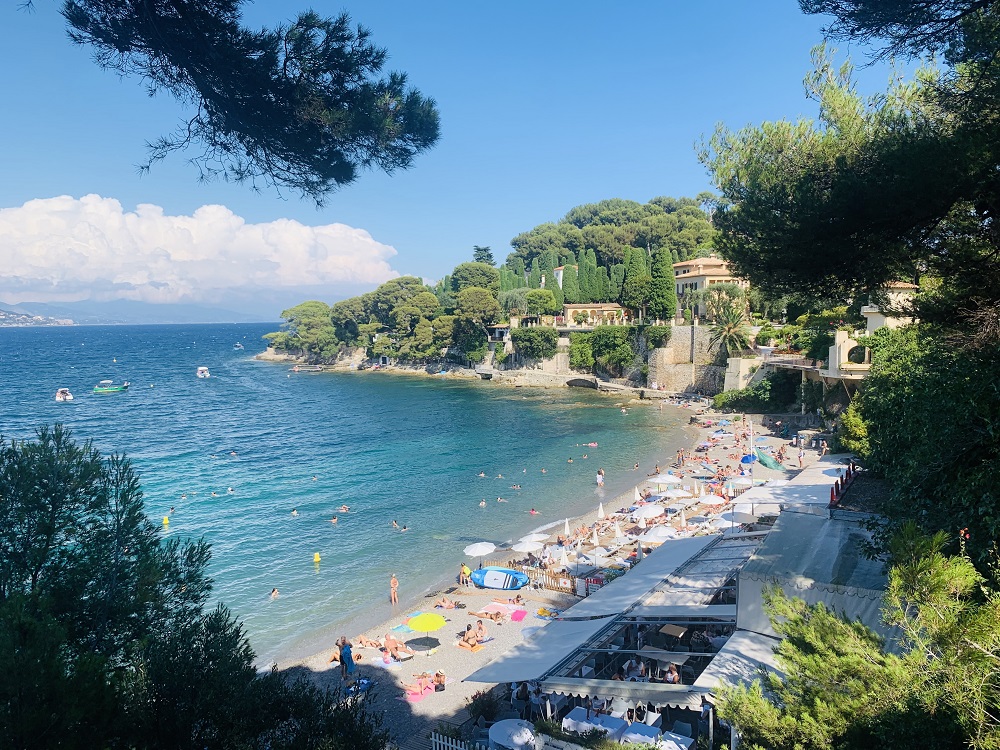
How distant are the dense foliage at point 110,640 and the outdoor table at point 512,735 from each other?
2447 mm

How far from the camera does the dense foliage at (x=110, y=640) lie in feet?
14.5

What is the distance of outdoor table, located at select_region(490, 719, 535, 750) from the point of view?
809cm

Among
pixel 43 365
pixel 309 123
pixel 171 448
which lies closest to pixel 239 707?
pixel 309 123

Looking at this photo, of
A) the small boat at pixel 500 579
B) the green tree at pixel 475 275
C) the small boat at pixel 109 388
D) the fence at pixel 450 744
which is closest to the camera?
the fence at pixel 450 744

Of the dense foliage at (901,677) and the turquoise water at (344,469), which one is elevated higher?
the dense foliage at (901,677)

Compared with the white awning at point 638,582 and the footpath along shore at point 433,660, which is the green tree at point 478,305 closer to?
the footpath along shore at point 433,660

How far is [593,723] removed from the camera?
8.17 m

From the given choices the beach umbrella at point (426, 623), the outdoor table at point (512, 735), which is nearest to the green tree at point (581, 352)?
the beach umbrella at point (426, 623)

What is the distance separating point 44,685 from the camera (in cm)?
433

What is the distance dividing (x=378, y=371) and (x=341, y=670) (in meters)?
60.9

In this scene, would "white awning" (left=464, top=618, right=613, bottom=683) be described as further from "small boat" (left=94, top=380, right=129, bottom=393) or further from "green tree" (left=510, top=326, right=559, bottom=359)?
"small boat" (left=94, top=380, right=129, bottom=393)

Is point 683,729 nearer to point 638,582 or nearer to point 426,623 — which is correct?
point 638,582

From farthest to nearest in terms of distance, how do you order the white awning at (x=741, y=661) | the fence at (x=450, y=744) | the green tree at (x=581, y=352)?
the green tree at (x=581, y=352), the fence at (x=450, y=744), the white awning at (x=741, y=661)

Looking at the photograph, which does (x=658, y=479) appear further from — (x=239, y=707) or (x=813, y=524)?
(x=239, y=707)
